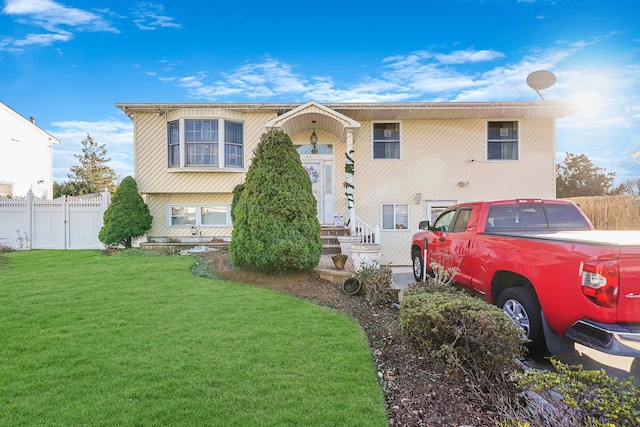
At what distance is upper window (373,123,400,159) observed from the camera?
40.4 ft

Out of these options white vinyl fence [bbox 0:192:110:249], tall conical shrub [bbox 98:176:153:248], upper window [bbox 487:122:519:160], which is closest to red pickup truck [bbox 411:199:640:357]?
upper window [bbox 487:122:519:160]

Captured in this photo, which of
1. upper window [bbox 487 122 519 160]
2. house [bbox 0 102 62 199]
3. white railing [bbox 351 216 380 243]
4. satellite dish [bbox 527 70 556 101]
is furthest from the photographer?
house [bbox 0 102 62 199]

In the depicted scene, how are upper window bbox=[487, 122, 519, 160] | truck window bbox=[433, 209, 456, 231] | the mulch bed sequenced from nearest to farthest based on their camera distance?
1. the mulch bed
2. truck window bbox=[433, 209, 456, 231]
3. upper window bbox=[487, 122, 519, 160]

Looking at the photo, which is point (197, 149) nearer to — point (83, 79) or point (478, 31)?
point (83, 79)

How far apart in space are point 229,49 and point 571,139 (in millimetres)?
12988

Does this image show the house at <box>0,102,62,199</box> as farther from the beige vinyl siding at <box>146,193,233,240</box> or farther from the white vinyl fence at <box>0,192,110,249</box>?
the beige vinyl siding at <box>146,193,233,240</box>

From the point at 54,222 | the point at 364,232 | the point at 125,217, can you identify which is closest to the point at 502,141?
the point at 364,232

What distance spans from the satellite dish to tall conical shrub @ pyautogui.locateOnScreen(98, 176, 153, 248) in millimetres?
13686

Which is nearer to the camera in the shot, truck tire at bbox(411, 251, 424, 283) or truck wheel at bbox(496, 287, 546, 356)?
truck wheel at bbox(496, 287, 546, 356)

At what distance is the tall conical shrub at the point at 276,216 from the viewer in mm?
6891

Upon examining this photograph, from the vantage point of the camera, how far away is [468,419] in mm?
2615

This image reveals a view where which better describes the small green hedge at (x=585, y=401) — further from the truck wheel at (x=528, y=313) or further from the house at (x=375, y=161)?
the house at (x=375, y=161)

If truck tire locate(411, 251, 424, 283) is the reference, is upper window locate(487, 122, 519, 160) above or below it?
above

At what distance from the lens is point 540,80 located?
36.8ft
